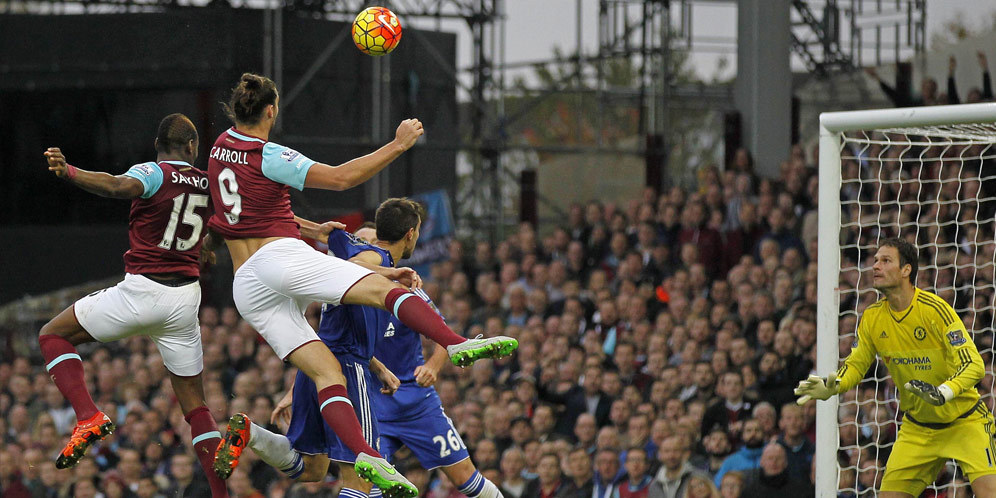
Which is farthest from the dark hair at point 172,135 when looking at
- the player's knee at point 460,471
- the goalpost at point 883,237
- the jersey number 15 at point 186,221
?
the goalpost at point 883,237

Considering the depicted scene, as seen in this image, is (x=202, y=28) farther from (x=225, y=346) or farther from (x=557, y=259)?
(x=557, y=259)

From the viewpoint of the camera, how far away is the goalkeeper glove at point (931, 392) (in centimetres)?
641

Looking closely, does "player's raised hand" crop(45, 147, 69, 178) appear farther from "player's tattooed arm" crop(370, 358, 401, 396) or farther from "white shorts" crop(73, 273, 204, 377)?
"player's tattooed arm" crop(370, 358, 401, 396)

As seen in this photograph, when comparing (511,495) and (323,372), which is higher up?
(323,372)

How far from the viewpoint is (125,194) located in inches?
251

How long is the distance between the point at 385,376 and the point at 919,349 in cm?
300

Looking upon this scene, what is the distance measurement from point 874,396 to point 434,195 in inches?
273

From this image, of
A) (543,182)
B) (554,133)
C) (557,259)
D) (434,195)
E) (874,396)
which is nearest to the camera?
(874,396)

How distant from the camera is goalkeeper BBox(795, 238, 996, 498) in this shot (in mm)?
6859

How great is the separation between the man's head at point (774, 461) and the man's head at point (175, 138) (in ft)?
15.6

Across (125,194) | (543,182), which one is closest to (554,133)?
(543,182)

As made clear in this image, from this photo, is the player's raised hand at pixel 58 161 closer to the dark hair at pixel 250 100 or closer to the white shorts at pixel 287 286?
the dark hair at pixel 250 100

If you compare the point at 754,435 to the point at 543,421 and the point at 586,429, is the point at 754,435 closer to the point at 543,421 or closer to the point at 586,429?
the point at 586,429

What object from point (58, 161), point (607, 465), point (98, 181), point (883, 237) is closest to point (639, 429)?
point (607, 465)
